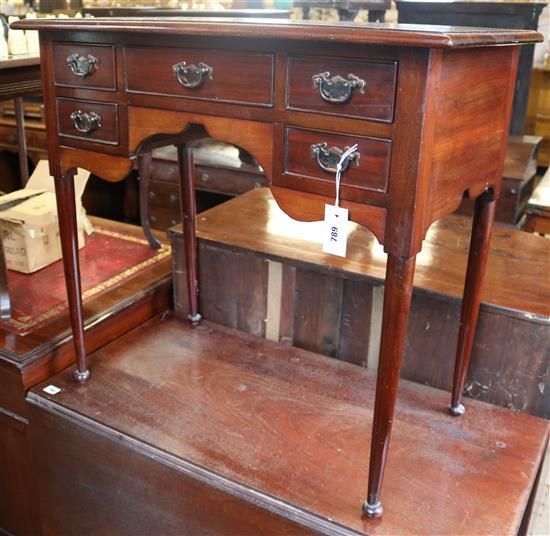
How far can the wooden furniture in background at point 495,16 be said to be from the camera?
278 centimetres

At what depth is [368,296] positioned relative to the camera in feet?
4.79

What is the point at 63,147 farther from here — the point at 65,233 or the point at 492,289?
the point at 492,289

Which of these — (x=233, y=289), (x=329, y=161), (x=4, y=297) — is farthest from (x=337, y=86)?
(x=4, y=297)

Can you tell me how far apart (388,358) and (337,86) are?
422 mm

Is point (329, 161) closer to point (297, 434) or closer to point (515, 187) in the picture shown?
point (297, 434)

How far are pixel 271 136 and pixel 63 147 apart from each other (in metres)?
0.52

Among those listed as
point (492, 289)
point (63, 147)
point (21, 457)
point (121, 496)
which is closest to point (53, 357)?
point (21, 457)

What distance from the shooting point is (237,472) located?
122 centimetres

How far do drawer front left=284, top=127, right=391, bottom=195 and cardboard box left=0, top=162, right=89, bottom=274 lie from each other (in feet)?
3.51

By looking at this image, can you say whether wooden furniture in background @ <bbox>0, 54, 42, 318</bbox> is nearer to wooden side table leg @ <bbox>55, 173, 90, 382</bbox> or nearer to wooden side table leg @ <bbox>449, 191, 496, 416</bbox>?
wooden side table leg @ <bbox>55, 173, 90, 382</bbox>

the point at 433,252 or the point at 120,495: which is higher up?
the point at 433,252

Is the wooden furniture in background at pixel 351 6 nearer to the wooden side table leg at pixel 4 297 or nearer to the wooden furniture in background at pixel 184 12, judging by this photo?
the wooden furniture in background at pixel 184 12

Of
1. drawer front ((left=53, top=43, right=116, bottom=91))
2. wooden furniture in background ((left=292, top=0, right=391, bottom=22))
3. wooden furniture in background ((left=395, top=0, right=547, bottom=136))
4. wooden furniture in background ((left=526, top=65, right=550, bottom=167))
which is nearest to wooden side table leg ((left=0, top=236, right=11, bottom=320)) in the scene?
drawer front ((left=53, top=43, right=116, bottom=91))

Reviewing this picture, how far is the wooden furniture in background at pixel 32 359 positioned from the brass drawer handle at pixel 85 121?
1.73 ft
